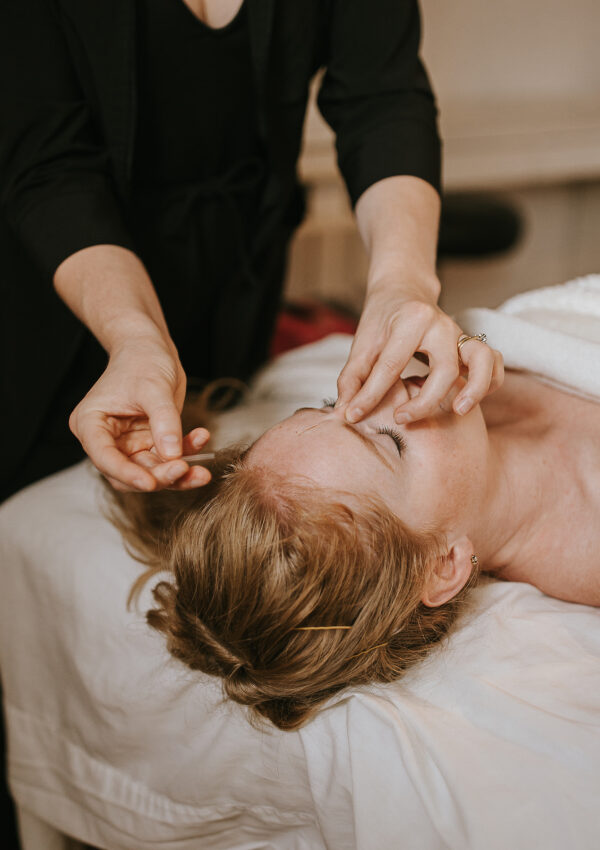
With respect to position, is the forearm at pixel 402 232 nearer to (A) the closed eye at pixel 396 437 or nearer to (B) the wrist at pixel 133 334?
(A) the closed eye at pixel 396 437

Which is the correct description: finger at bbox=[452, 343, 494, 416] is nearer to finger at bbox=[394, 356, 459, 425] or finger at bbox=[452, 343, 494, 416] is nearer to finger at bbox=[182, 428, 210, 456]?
finger at bbox=[394, 356, 459, 425]

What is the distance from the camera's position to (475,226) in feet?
8.32

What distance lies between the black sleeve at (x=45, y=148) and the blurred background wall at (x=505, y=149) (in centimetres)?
184

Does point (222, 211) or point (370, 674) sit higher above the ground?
point (222, 211)

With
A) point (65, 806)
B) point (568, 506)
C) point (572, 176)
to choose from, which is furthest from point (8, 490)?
point (572, 176)

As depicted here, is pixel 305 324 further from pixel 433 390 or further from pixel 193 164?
pixel 433 390

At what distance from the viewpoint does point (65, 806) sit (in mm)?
1083

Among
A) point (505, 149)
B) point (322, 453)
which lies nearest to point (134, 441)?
point (322, 453)

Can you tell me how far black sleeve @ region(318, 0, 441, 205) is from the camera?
1.11m

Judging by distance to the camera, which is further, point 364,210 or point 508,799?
point 364,210

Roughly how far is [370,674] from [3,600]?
2.05ft

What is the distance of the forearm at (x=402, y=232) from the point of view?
96 centimetres

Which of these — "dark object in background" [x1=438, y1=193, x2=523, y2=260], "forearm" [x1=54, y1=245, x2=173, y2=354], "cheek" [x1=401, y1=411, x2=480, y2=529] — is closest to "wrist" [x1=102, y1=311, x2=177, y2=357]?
"forearm" [x1=54, y1=245, x2=173, y2=354]

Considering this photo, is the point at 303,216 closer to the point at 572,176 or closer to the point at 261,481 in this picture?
the point at 261,481
